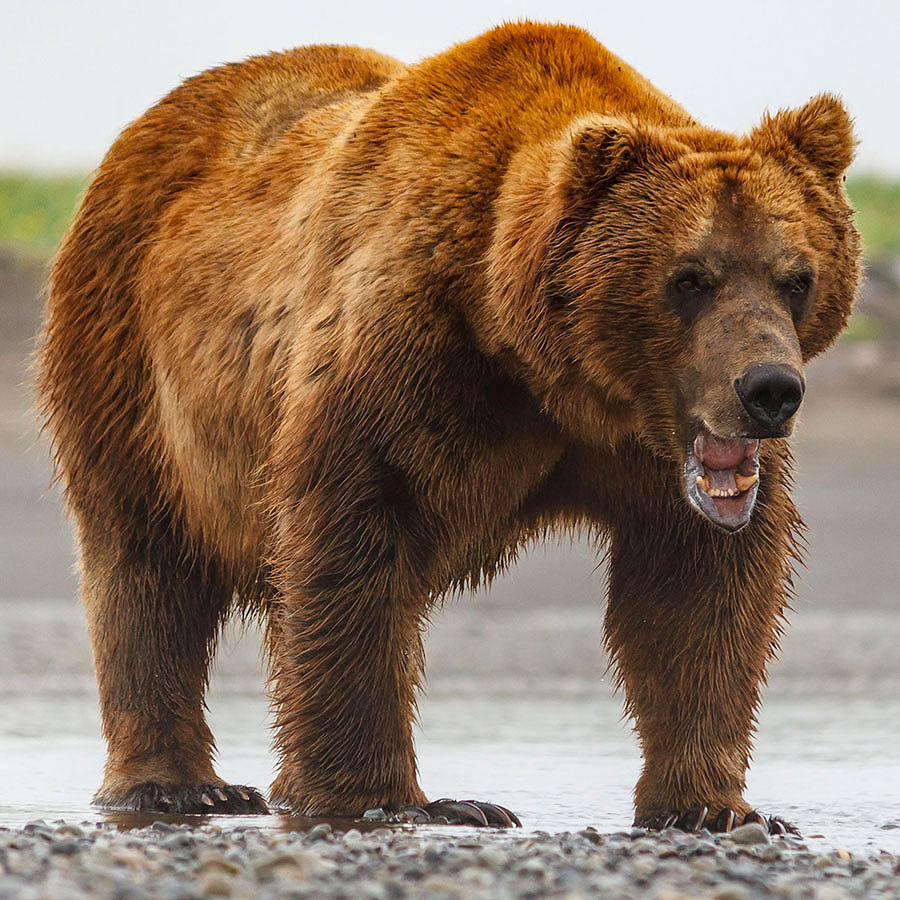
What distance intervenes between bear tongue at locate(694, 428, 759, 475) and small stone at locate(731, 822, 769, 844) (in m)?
1.01

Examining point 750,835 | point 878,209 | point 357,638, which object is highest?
point 357,638

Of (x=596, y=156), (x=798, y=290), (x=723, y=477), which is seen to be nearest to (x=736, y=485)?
(x=723, y=477)

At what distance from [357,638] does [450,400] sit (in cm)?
73

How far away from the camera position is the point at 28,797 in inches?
256

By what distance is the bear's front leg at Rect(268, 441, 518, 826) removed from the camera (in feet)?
18.2

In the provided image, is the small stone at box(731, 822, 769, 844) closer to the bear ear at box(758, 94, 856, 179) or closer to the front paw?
the front paw

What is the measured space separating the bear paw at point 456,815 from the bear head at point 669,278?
3.65 feet

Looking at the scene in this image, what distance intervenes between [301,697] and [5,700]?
4459mm

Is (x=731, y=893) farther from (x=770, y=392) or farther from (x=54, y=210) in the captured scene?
(x=54, y=210)

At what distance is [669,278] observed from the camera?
17.1 feet

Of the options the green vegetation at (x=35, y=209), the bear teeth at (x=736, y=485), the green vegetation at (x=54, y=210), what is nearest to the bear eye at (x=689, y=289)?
the bear teeth at (x=736, y=485)

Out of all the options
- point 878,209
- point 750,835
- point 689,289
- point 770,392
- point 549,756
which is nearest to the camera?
point 770,392

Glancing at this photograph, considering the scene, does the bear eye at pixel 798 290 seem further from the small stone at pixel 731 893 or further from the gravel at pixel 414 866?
the small stone at pixel 731 893

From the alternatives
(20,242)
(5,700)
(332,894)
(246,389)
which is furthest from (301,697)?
(20,242)
